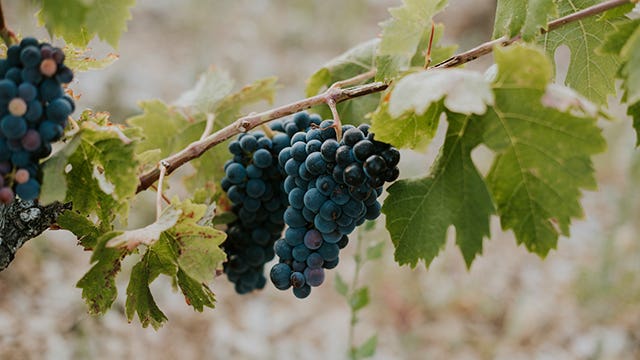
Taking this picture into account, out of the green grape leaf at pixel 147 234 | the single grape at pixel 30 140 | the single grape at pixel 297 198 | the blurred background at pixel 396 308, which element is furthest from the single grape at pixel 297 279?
the blurred background at pixel 396 308

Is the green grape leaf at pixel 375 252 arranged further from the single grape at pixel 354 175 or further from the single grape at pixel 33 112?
the single grape at pixel 33 112

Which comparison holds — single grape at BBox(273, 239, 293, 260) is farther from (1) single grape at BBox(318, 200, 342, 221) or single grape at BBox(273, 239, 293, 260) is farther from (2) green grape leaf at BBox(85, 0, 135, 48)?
(2) green grape leaf at BBox(85, 0, 135, 48)

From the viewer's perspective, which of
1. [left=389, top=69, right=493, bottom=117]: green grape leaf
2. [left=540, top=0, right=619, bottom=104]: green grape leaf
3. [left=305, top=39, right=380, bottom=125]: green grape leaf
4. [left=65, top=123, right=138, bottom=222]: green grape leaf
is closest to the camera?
[left=389, top=69, right=493, bottom=117]: green grape leaf

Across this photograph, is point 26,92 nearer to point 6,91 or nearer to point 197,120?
point 6,91

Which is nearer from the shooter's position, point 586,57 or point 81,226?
point 81,226

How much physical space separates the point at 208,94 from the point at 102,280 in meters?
0.53

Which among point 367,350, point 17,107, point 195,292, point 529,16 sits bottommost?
point 367,350

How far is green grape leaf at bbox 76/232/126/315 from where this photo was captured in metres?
0.88

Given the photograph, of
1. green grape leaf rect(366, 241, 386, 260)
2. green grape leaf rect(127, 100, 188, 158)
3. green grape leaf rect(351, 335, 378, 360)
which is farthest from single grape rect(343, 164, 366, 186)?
green grape leaf rect(351, 335, 378, 360)

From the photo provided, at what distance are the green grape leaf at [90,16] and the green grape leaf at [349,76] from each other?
0.50 m

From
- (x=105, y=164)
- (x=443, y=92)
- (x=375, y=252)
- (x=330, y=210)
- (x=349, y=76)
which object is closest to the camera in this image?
(x=443, y=92)

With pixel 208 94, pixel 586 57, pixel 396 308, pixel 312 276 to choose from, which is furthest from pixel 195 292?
pixel 396 308

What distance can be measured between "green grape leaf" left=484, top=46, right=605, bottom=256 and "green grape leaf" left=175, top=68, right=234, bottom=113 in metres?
0.64

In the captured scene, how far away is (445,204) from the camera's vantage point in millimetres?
916
